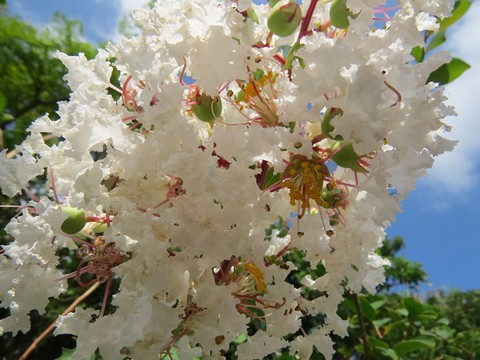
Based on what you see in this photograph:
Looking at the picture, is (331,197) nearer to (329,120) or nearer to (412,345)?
(329,120)

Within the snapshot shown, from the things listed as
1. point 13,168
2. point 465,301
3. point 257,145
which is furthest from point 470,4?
point 465,301

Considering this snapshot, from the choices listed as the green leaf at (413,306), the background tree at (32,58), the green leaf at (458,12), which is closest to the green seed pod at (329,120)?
the green leaf at (458,12)

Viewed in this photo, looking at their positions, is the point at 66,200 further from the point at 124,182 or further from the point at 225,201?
the point at 225,201

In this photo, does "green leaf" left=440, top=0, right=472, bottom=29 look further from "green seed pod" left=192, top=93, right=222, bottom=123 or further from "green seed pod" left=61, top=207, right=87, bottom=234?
"green seed pod" left=61, top=207, right=87, bottom=234

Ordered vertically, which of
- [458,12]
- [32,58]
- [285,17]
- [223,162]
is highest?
[32,58]

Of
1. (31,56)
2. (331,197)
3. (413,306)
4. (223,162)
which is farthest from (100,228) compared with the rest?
(31,56)

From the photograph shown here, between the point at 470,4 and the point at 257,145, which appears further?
the point at 470,4

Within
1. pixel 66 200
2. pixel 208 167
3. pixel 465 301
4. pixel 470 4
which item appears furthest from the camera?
pixel 465 301
